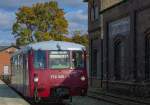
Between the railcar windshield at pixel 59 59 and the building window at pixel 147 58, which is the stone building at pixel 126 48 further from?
the railcar windshield at pixel 59 59

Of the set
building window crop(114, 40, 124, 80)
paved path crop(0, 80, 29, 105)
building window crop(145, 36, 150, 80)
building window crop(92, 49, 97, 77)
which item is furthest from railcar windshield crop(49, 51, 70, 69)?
building window crop(92, 49, 97, 77)

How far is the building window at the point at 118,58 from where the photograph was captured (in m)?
35.0

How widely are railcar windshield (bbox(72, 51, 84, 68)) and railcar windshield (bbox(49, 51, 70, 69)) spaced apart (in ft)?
0.96

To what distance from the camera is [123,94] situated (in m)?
33.4

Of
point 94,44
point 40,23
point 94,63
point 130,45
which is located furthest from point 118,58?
point 40,23

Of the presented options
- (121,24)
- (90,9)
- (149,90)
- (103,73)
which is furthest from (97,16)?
(149,90)

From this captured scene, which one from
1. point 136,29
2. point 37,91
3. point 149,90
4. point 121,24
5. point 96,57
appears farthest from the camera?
point 96,57

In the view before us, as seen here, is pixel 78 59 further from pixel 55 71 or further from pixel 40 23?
pixel 40 23

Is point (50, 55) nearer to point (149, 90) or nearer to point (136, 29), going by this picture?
point (149, 90)

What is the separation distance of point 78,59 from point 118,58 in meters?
12.3

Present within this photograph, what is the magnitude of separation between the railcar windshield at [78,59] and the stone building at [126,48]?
6.82m

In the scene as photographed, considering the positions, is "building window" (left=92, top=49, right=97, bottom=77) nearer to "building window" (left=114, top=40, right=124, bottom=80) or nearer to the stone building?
the stone building

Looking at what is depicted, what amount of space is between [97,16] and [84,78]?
74.2 ft

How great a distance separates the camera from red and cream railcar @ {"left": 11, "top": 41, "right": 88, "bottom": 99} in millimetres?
23281
